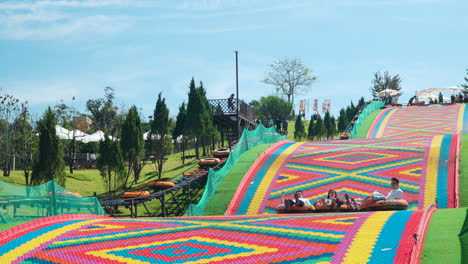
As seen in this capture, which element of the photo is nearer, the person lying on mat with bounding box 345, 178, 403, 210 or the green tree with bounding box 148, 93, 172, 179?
the person lying on mat with bounding box 345, 178, 403, 210

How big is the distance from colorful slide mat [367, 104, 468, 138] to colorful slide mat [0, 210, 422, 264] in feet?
78.6

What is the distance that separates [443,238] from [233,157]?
1490cm

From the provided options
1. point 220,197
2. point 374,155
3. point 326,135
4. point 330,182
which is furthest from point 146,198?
point 326,135

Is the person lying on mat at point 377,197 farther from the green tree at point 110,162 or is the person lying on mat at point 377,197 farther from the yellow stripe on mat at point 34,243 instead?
the green tree at point 110,162

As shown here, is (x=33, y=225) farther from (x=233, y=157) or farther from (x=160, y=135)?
(x=160, y=135)

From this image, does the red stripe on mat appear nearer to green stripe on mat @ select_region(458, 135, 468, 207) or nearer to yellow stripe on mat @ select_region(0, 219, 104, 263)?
yellow stripe on mat @ select_region(0, 219, 104, 263)

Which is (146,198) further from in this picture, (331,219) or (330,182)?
(331,219)

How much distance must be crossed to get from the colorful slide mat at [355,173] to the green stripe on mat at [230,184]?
1.01ft

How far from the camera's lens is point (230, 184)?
23.9 m

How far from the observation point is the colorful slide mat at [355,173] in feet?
68.7

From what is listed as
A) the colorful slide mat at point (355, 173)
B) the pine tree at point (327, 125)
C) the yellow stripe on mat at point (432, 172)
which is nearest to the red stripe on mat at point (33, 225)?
the colorful slide mat at point (355, 173)

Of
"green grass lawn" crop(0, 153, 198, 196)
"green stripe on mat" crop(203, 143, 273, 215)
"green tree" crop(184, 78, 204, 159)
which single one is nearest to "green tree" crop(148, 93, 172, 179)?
"green grass lawn" crop(0, 153, 198, 196)

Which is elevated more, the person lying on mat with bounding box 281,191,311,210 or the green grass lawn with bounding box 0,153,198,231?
the person lying on mat with bounding box 281,191,311,210

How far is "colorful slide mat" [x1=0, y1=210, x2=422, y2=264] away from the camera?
39.5 ft
